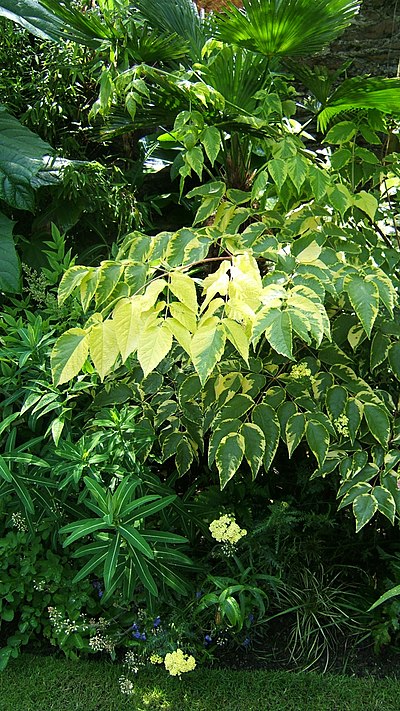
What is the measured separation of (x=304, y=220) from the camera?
1.98 m

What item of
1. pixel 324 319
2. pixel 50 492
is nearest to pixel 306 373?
pixel 324 319

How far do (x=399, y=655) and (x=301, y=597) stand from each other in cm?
30

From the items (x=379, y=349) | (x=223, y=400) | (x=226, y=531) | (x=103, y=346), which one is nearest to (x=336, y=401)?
(x=379, y=349)

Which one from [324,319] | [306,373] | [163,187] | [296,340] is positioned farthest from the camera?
[163,187]

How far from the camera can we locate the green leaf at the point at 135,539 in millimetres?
1693

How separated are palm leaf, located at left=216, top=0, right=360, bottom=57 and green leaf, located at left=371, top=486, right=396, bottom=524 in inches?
47.7

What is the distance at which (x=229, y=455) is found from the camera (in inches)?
70.2

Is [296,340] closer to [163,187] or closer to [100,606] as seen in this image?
[100,606]

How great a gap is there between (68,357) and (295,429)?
0.61 metres

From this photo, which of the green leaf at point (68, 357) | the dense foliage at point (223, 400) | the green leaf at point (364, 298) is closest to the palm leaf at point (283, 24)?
the dense foliage at point (223, 400)

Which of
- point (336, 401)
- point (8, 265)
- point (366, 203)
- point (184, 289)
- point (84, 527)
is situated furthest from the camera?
point (8, 265)

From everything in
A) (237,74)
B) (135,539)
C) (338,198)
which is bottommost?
(135,539)

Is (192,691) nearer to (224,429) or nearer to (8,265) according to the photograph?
(224,429)

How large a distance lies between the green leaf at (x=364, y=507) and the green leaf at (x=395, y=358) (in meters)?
0.35
